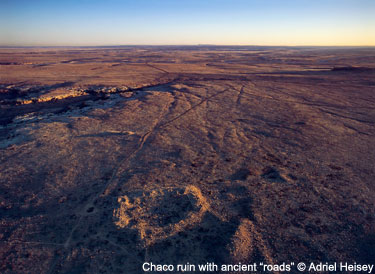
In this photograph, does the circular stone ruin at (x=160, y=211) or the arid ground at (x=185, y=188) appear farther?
the circular stone ruin at (x=160, y=211)

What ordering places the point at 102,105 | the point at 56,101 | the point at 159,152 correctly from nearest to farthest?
the point at 159,152, the point at 102,105, the point at 56,101

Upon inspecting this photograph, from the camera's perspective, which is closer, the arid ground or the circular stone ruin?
the arid ground

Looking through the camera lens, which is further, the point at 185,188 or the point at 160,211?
the point at 185,188

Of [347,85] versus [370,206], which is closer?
[370,206]

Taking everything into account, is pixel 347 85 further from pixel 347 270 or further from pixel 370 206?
pixel 347 270

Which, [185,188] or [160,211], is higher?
[185,188]

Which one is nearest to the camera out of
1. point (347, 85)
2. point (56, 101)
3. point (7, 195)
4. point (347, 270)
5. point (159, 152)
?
point (347, 270)

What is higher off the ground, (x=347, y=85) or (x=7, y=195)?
(x=347, y=85)

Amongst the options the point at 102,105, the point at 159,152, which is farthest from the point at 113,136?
the point at 102,105

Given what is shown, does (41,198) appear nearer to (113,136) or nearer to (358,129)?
(113,136)
